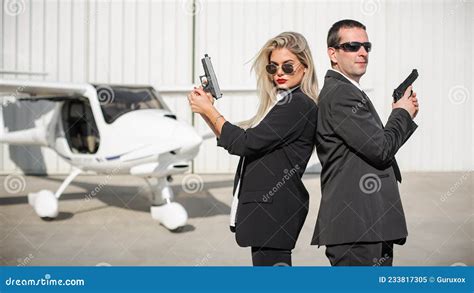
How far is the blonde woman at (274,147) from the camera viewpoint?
1649mm

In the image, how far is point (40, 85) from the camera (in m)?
5.98

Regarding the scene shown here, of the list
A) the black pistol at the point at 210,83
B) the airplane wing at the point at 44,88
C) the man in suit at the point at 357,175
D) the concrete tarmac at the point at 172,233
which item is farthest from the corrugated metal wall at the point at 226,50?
the man in suit at the point at 357,175

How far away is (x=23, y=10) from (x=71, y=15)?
0.86 m

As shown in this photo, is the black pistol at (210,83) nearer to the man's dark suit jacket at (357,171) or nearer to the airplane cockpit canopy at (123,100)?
the man's dark suit jacket at (357,171)

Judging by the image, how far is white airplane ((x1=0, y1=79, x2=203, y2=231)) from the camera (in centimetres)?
519

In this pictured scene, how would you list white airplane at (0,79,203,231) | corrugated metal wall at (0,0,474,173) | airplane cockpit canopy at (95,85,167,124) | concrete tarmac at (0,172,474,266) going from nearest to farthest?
concrete tarmac at (0,172,474,266), white airplane at (0,79,203,231), airplane cockpit canopy at (95,85,167,124), corrugated metal wall at (0,0,474,173)

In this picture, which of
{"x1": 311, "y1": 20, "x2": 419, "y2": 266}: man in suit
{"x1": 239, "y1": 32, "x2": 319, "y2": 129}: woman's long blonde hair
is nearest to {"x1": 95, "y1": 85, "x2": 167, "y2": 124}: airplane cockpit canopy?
{"x1": 239, "y1": 32, "x2": 319, "y2": 129}: woman's long blonde hair

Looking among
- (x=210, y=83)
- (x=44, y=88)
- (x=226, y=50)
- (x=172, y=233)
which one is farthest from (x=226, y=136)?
(x=226, y=50)

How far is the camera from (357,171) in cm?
161

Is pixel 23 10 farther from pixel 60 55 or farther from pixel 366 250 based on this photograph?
pixel 366 250

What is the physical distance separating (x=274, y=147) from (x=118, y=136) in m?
4.00

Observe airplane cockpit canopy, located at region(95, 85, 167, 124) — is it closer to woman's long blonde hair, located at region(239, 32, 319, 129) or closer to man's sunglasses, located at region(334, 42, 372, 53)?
woman's long blonde hair, located at region(239, 32, 319, 129)

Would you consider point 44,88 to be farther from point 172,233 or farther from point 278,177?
point 278,177

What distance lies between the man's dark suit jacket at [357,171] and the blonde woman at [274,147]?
0.28ft
